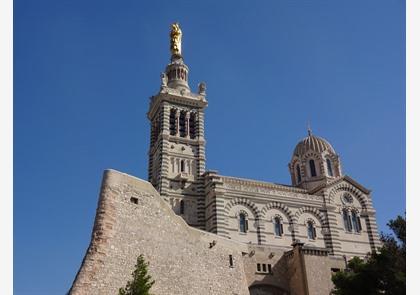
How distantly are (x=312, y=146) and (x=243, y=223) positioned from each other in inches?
527

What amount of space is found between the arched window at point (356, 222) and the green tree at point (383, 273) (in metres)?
19.7

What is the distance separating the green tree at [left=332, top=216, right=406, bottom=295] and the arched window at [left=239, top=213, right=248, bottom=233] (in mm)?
14389

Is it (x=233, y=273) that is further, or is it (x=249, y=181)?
(x=249, y=181)

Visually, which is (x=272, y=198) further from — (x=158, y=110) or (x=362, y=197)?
(x=158, y=110)

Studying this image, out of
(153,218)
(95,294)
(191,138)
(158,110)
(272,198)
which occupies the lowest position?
(95,294)

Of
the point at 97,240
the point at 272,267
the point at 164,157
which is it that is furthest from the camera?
the point at 164,157

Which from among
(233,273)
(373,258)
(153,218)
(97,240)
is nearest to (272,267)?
(233,273)

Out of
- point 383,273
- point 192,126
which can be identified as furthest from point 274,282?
point 192,126

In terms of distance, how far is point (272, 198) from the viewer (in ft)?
123

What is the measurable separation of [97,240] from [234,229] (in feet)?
64.2

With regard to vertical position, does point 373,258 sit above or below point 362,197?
below

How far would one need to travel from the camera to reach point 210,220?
114ft

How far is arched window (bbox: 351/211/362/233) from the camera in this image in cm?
3975
